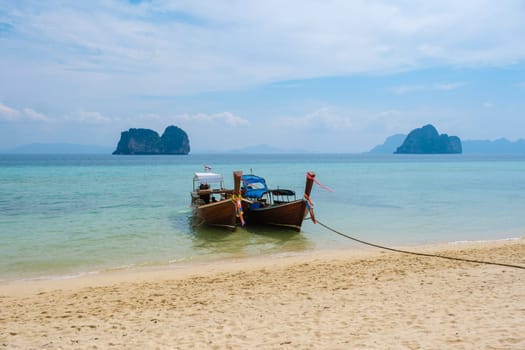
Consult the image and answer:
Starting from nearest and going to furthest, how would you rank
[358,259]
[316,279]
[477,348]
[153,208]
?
[477,348] → [316,279] → [358,259] → [153,208]

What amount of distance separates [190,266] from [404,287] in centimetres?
644

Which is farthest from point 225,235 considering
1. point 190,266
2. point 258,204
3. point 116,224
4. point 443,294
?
point 443,294

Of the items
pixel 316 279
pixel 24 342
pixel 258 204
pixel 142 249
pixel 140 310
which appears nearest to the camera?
pixel 24 342

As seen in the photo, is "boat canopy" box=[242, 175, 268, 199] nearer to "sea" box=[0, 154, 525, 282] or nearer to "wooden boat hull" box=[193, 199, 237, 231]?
"sea" box=[0, 154, 525, 282]

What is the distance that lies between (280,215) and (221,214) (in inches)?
101

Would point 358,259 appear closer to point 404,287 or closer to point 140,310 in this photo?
point 404,287

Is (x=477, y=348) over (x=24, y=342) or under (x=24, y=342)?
over

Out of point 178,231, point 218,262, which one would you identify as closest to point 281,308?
point 218,262

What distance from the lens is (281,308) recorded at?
7.46m

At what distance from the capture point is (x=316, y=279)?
9.62 m

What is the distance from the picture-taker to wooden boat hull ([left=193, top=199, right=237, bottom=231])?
677 inches

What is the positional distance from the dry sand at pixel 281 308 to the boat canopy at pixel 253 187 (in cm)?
834

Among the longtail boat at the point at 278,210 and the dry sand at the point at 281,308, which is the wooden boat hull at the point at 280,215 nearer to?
the longtail boat at the point at 278,210

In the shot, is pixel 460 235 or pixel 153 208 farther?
pixel 153 208
